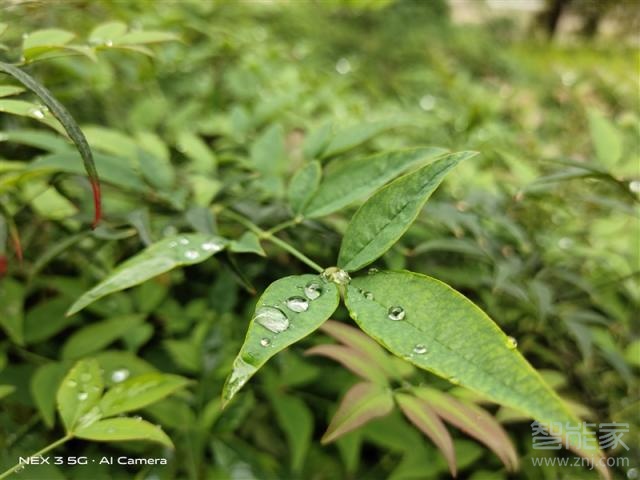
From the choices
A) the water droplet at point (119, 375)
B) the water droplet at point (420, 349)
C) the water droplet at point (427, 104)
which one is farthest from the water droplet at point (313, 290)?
the water droplet at point (427, 104)

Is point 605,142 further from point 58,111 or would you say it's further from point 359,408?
point 58,111

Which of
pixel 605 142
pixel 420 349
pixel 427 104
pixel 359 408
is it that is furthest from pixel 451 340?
pixel 427 104

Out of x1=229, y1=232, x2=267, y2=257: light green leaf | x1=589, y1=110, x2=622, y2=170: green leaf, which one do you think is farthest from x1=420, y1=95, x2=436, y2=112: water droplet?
x1=229, y1=232, x2=267, y2=257: light green leaf

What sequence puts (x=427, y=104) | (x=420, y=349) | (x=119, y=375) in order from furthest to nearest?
(x=427, y=104), (x=119, y=375), (x=420, y=349)

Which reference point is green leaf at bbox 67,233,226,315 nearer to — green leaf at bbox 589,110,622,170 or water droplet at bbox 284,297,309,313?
water droplet at bbox 284,297,309,313

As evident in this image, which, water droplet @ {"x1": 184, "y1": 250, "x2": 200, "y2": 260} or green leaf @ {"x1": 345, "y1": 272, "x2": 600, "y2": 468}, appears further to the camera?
water droplet @ {"x1": 184, "y1": 250, "x2": 200, "y2": 260}
